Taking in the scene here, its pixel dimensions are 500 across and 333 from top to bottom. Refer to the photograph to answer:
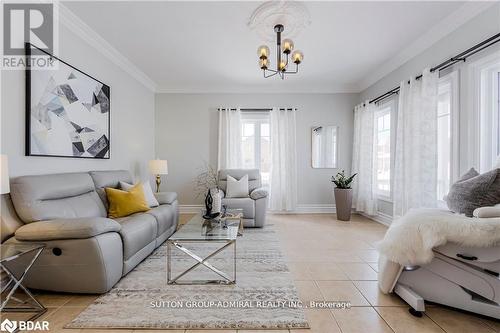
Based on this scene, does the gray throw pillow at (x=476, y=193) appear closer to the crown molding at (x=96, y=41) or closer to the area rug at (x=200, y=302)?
the area rug at (x=200, y=302)

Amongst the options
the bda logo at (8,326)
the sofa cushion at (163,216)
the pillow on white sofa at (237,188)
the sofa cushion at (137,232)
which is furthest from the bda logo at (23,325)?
the pillow on white sofa at (237,188)

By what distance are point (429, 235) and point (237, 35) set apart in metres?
2.97

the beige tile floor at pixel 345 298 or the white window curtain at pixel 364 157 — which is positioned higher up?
the white window curtain at pixel 364 157

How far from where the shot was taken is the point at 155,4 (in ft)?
8.32

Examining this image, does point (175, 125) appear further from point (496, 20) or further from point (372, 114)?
point (496, 20)

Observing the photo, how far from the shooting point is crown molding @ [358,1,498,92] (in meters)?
2.51

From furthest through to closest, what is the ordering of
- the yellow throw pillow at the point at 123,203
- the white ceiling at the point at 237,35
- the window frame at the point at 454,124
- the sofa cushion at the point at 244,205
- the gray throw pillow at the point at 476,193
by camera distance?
the sofa cushion at the point at 244,205
the yellow throw pillow at the point at 123,203
the window frame at the point at 454,124
the white ceiling at the point at 237,35
the gray throw pillow at the point at 476,193

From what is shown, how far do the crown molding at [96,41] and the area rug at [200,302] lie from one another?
2849 mm

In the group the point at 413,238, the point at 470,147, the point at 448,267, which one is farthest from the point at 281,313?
the point at 470,147

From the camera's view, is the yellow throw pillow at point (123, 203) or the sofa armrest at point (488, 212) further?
the yellow throw pillow at point (123, 203)

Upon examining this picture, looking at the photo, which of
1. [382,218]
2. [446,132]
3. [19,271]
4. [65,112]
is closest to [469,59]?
[446,132]

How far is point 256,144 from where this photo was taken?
5.40 metres

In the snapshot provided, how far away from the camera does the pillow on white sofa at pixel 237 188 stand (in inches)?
177

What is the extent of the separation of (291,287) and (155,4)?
3097mm
